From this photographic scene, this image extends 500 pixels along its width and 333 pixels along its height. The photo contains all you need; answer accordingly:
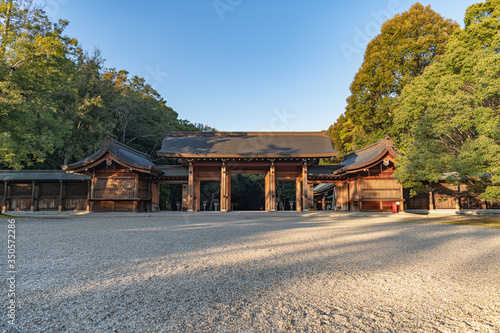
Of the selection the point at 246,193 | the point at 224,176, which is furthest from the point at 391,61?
the point at 246,193

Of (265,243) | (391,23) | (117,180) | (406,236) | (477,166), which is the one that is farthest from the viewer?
(391,23)

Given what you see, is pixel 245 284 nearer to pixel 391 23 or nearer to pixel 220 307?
pixel 220 307

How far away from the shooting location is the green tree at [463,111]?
29.2 ft

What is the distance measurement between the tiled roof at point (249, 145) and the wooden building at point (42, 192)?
22.3 feet

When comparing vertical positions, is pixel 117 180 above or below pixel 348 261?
above

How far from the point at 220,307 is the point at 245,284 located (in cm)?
69

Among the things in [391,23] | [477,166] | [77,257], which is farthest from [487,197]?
[391,23]

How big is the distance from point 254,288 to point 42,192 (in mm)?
21473

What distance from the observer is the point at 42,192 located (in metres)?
18.6

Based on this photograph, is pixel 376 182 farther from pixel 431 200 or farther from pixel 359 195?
pixel 431 200

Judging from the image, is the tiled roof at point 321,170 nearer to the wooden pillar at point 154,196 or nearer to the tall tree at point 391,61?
the tall tree at point 391,61

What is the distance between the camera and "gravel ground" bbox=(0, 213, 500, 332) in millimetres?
2174

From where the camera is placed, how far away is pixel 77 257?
438 cm

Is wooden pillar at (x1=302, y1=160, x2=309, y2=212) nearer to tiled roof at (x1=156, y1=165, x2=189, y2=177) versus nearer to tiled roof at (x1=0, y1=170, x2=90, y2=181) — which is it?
tiled roof at (x1=156, y1=165, x2=189, y2=177)
